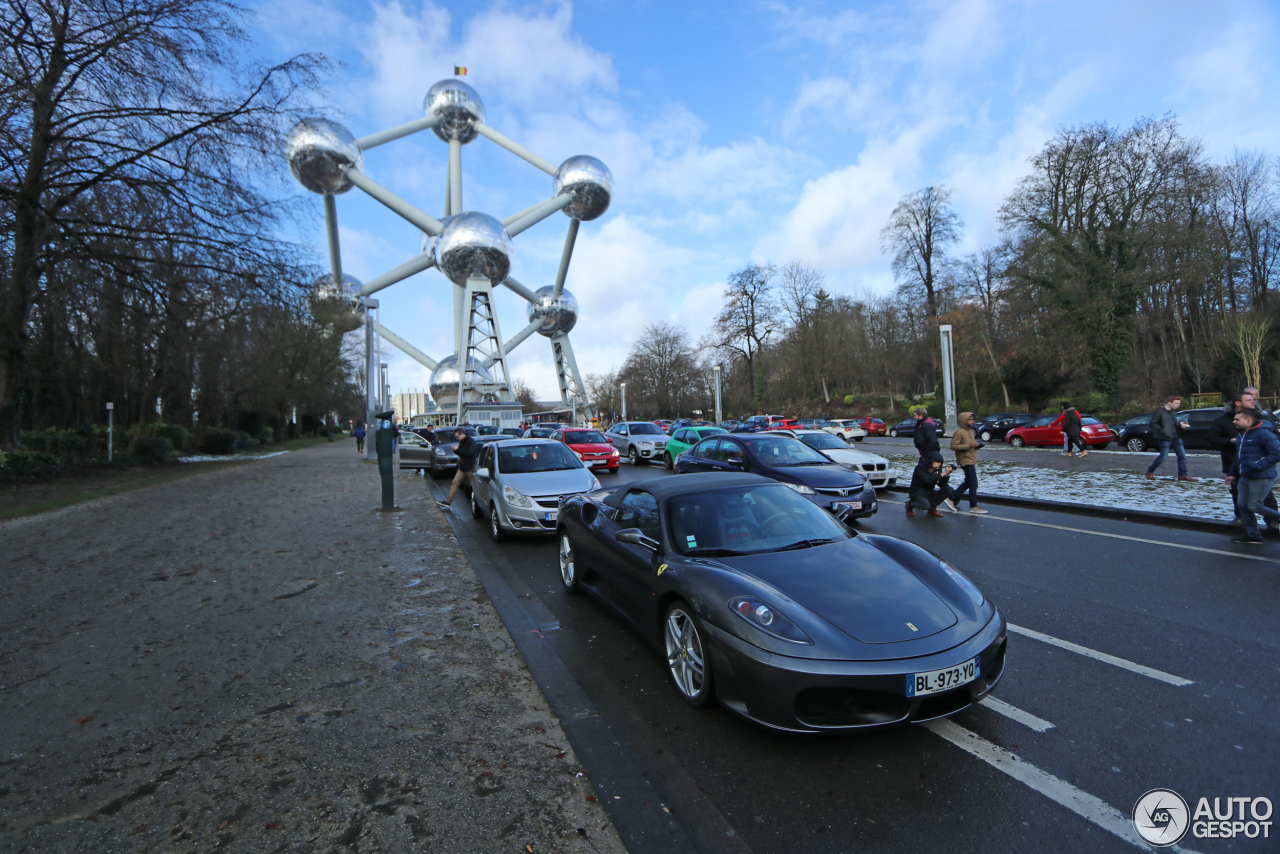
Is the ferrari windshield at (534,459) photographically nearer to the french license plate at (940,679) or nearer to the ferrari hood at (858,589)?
the ferrari hood at (858,589)

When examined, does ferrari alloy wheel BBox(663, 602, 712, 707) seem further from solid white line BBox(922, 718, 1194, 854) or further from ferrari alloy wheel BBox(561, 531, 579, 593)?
ferrari alloy wheel BBox(561, 531, 579, 593)

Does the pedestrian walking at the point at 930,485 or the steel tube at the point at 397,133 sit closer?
the pedestrian walking at the point at 930,485

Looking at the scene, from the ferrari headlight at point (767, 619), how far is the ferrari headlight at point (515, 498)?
5.85m

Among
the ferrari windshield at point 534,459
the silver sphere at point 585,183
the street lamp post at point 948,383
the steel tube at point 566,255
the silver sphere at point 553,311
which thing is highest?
the silver sphere at point 585,183

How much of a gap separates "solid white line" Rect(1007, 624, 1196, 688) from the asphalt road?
0.06 feet

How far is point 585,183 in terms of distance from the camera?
53.1 meters

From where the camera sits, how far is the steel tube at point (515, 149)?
54.1 meters

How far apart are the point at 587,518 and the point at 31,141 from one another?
1579cm

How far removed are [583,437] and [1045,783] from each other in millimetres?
19392

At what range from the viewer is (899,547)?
15.0 ft

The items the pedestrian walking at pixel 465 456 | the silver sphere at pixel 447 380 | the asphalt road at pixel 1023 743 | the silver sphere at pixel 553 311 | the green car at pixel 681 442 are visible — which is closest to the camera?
the asphalt road at pixel 1023 743

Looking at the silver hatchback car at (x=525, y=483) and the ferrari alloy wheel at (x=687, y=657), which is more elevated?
the silver hatchback car at (x=525, y=483)

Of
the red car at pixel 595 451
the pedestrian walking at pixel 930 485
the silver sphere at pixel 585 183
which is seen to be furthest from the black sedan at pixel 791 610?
the silver sphere at pixel 585 183

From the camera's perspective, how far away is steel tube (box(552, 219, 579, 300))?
5669 centimetres
